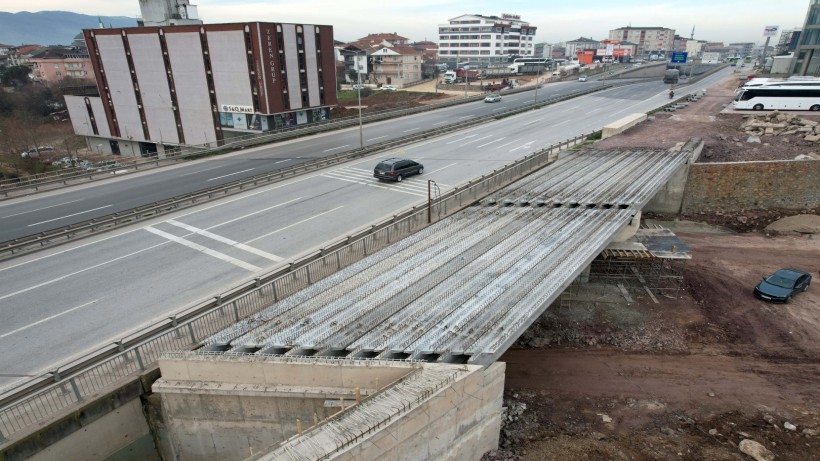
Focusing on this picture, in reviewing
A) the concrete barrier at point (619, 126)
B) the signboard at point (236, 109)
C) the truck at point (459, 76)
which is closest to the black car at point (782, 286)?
the concrete barrier at point (619, 126)

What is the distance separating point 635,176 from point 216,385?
2218cm

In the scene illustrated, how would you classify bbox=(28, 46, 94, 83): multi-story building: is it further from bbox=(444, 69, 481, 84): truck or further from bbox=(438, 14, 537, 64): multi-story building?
bbox=(438, 14, 537, 64): multi-story building

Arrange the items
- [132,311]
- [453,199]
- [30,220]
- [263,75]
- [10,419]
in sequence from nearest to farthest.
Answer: [10,419] → [132,311] → [453,199] → [30,220] → [263,75]

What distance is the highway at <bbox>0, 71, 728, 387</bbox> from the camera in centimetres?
1338

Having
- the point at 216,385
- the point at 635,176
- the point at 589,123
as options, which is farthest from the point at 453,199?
the point at 589,123

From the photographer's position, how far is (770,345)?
16.7 m

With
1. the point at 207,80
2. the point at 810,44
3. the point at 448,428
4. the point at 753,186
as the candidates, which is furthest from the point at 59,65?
the point at 810,44

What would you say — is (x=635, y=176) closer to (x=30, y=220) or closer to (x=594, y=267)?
(x=594, y=267)

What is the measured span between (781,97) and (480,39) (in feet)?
407

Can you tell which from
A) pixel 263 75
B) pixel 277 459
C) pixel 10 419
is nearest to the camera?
pixel 277 459

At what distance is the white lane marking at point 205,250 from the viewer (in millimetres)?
17219

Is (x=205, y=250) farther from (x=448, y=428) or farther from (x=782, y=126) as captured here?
(x=782, y=126)

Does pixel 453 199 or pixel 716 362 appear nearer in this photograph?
pixel 716 362

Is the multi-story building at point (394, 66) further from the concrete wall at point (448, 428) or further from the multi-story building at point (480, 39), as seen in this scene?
the concrete wall at point (448, 428)
